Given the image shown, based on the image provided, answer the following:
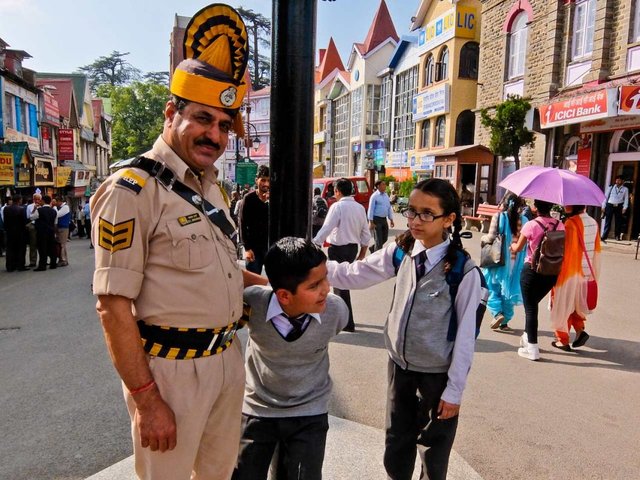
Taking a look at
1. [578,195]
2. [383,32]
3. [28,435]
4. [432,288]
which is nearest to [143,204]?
[432,288]

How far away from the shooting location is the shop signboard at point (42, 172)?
66.0 feet

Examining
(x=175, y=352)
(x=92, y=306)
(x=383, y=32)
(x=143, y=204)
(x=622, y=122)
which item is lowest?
(x=92, y=306)

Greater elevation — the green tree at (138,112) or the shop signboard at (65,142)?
the green tree at (138,112)

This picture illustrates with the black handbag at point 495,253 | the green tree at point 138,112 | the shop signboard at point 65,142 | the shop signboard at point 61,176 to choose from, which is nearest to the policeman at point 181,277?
the black handbag at point 495,253

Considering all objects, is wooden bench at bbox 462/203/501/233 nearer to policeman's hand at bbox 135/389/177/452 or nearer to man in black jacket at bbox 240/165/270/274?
man in black jacket at bbox 240/165/270/274

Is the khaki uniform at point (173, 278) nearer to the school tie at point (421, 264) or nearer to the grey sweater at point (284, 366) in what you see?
the grey sweater at point (284, 366)

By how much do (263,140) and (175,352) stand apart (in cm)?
5758

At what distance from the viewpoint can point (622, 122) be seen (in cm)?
1296

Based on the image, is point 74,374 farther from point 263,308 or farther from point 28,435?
point 263,308

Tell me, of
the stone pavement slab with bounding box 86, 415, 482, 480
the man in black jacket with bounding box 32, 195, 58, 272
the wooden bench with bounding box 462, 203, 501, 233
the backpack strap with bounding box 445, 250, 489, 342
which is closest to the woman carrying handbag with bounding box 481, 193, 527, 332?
the stone pavement slab with bounding box 86, 415, 482, 480

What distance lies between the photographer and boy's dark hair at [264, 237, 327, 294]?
6.54 feet

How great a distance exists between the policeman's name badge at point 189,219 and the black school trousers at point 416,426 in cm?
132

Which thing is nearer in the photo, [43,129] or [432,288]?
[432,288]

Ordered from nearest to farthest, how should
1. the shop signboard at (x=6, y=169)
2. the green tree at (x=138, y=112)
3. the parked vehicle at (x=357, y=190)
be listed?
the shop signboard at (x=6, y=169)
the parked vehicle at (x=357, y=190)
the green tree at (x=138, y=112)
